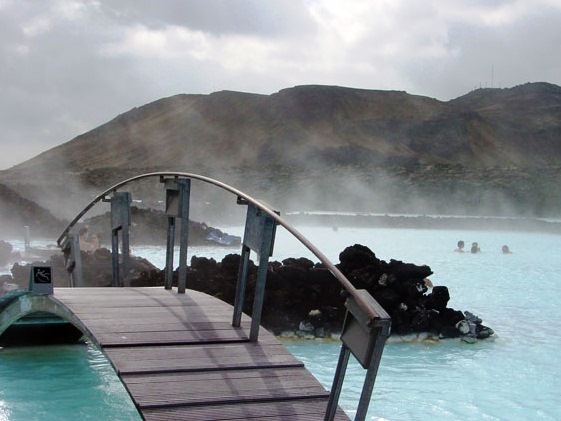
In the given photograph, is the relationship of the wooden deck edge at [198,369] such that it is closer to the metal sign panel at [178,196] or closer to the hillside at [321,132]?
the metal sign panel at [178,196]

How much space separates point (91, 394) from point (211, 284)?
10.9ft

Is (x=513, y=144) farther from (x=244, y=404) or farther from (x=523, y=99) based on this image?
(x=244, y=404)

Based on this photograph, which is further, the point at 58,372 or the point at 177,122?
the point at 177,122

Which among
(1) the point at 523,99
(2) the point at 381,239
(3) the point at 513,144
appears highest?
(1) the point at 523,99

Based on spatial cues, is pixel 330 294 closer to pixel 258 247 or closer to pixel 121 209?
pixel 121 209

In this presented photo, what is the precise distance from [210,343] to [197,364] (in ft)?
1.19

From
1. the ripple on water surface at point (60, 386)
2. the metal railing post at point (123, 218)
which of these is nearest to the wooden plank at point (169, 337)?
the ripple on water surface at point (60, 386)

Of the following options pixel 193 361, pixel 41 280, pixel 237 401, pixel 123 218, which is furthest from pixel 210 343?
pixel 123 218

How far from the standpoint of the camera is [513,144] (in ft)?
354

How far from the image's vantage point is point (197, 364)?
3.61 metres

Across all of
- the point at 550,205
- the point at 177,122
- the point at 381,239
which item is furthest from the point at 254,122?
the point at 381,239

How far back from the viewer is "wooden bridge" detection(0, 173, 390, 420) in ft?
8.37

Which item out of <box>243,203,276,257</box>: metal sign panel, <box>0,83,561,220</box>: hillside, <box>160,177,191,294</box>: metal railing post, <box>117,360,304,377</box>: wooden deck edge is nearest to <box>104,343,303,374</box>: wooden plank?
<box>117,360,304,377</box>: wooden deck edge

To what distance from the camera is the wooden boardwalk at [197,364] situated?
3.13 m
